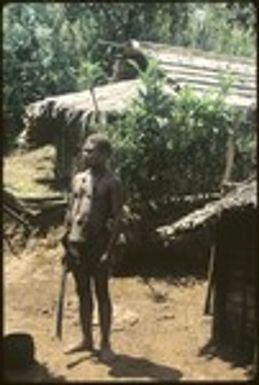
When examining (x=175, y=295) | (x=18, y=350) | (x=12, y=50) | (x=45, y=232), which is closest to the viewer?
(x=18, y=350)

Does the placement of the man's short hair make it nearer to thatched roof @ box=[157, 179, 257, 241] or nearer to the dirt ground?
thatched roof @ box=[157, 179, 257, 241]

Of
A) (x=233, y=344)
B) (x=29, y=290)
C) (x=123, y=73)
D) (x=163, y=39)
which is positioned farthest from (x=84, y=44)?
(x=233, y=344)

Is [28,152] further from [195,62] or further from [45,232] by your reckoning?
[45,232]

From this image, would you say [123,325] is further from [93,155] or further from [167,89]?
[167,89]

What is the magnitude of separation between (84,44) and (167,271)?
17040 millimetres

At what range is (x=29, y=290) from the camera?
1380 centimetres

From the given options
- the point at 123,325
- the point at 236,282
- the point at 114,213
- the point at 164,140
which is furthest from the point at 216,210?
the point at 164,140

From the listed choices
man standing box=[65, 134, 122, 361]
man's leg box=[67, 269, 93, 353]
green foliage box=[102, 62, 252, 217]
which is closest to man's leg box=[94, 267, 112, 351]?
man standing box=[65, 134, 122, 361]

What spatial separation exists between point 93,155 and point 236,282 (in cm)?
246

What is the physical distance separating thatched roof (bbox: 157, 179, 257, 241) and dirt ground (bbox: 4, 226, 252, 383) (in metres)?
1.38

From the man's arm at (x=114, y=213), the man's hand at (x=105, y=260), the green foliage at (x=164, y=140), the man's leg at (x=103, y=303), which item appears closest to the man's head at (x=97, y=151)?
the man's arm at (x=114, y=213)

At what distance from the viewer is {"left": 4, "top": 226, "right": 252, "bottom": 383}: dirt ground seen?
30.8 ft

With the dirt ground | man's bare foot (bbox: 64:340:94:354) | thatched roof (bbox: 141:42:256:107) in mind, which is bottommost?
the dirt ground

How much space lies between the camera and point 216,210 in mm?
10086
